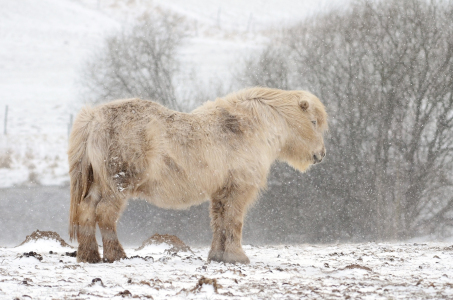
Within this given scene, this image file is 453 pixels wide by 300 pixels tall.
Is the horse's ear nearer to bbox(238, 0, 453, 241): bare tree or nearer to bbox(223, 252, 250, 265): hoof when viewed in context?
bbox(223, 252, 250, 265): hoof

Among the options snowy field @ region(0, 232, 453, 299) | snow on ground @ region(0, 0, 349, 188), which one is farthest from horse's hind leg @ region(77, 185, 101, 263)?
snow on ground @ region(0, 0, 349, 188)

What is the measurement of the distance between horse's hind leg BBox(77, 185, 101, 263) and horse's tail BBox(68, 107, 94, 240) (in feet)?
0.23

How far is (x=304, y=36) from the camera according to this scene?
17.2 m

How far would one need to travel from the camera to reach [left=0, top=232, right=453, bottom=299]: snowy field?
12.7 ft

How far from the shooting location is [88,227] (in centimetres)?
570

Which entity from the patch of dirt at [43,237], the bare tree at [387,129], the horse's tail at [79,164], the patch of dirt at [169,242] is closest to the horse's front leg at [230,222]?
the patch of dirt at [169,242]

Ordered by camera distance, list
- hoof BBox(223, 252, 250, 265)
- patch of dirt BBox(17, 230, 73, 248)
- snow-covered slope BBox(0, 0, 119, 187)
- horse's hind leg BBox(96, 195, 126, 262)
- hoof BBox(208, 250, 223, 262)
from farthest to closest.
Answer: snow-covered slope BBox(0, 0, 119, 187)
patch of dirt BBox(17, 230, 73, 248)
hoof BBox(208, 250, 223, 262)
hoof BBox(223, 252, 250, 265)
horse's hind leg BBox(96, 195, 126, 262)

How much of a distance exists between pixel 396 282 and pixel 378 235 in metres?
A: 11.6

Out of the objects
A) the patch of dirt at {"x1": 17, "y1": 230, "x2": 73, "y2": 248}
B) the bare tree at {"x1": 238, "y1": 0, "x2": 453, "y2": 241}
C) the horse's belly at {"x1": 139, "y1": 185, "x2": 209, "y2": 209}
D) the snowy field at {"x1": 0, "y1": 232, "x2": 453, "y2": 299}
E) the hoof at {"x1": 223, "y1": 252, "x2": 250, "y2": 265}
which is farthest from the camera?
the bare tree at {"x1": 238, "y1": 0, "x2": 453, "y2": 241}

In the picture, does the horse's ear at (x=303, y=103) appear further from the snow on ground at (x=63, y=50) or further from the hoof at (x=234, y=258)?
the snow on ground at (x=63, y=50)

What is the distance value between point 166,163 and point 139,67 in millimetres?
12895

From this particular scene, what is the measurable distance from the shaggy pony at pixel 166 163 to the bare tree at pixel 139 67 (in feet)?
36.7

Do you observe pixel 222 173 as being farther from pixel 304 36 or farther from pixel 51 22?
pixel 51 22

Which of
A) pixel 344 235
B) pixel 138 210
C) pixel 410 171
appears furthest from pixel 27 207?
pixel 410 171
